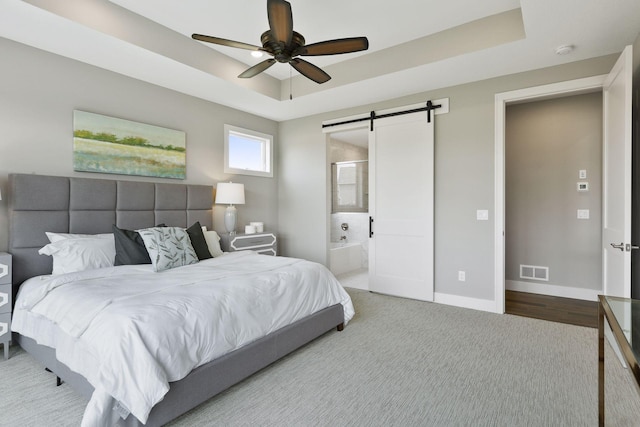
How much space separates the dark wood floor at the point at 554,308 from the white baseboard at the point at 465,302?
22 cm

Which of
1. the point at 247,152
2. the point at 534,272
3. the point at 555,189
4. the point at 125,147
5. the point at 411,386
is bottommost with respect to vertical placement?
the point at 411,386

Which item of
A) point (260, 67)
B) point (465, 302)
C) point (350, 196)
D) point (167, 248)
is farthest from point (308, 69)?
point (350, 196)

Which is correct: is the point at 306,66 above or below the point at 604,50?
below

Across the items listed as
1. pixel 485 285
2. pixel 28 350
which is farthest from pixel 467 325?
pixel 28 350

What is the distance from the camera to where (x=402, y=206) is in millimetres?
4328

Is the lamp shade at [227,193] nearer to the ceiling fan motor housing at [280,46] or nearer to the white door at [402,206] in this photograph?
the white door at [402,206]

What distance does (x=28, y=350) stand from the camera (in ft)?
8.22

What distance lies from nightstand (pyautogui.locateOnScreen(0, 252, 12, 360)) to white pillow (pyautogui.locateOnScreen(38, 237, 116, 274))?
280mm

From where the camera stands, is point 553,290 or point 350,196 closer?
point 553,290

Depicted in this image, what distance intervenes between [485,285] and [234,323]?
2968 mm

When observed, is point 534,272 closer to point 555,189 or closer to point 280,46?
point 555,189

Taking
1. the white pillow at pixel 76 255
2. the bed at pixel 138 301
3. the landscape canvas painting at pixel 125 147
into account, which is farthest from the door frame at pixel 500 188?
the white pillow at pixel 76 255

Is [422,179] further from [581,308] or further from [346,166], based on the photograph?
[346,166]

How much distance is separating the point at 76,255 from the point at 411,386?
9.44ft
